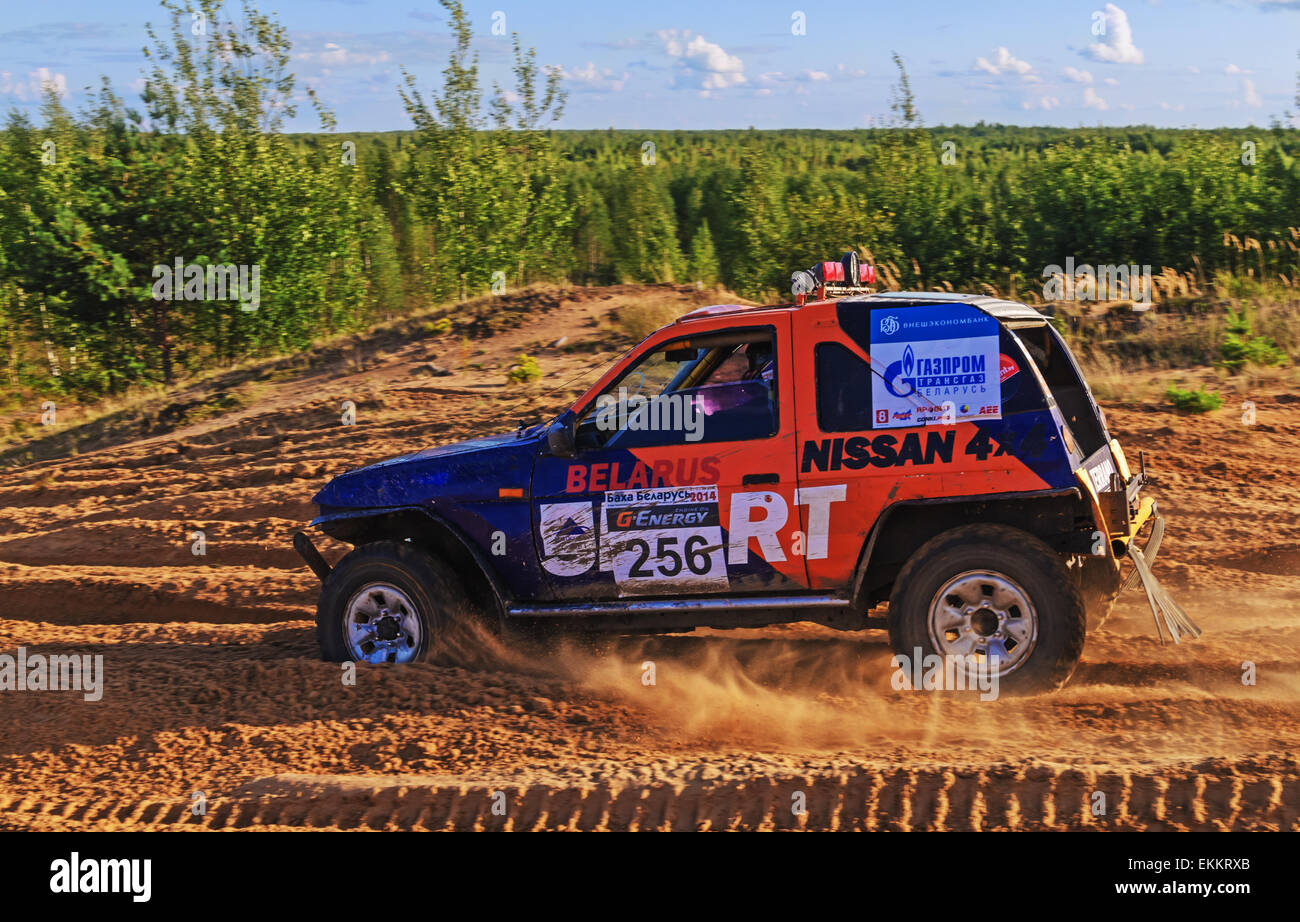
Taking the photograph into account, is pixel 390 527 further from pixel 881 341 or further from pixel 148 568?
pixel 148 568

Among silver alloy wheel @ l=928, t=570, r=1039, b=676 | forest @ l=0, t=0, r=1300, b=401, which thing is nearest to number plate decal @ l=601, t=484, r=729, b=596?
silver alloy wheel @ l=928, t=570, r=1039, b=676

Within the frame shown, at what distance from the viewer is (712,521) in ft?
19.0

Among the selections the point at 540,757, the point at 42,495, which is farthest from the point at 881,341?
the point at 42,495

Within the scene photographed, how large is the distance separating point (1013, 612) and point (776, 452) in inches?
54.3

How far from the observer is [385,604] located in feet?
21.1

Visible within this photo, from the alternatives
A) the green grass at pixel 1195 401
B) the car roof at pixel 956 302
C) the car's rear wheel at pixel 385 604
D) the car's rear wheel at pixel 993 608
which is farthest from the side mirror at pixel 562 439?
the green grass at pixel 1195 401

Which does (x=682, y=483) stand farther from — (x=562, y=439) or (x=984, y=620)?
(x=984, y=620)

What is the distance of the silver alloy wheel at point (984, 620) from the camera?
17.7 feet

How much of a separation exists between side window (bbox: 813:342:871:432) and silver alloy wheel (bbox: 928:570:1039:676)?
3.01 feet

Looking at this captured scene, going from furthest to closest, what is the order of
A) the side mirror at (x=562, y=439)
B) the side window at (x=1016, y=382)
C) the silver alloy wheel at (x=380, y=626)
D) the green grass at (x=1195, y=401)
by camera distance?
the green grass at (x=1195, y=401)
the silver alloy wheel at (x=380, y=626)
the side mirror at (x=562, y=439)
the side window at (x=1016, y=382)

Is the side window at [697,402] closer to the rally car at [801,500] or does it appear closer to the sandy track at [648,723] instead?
the rally car at [801,500]

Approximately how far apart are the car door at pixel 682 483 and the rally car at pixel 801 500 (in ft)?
0.04

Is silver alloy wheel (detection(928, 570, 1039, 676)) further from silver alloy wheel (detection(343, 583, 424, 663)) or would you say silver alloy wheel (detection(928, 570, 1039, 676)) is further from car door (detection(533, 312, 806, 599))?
silver alloy wheel (detection(343, 583, 424, 663))

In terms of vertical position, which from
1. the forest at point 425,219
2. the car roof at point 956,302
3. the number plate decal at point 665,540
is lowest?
the number plate decal at point 665,540
